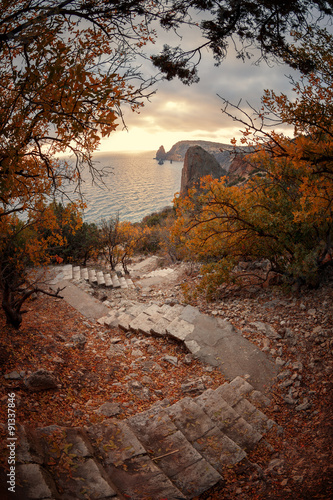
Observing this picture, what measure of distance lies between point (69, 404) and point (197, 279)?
235 inches

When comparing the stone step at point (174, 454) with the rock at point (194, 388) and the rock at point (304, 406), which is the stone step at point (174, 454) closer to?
the rock at point (194, 388)

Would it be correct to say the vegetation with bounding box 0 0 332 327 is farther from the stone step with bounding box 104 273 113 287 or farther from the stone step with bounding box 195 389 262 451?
the stone step with bounding box 104 273 113 287

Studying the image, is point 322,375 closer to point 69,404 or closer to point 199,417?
point 199,417

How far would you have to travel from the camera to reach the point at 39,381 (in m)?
3.64

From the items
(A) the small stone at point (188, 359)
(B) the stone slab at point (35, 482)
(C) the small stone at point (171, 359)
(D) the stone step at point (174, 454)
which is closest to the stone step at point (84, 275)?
(C) the small stone at point (171, 359)

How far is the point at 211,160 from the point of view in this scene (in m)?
43.6

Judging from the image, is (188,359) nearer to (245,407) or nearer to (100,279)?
(245,407)

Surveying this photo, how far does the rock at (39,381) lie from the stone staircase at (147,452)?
2.95ft

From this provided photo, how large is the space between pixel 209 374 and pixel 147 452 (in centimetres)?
202

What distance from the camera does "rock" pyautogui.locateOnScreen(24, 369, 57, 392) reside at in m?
3.61

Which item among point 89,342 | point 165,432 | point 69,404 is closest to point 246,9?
point 165,432

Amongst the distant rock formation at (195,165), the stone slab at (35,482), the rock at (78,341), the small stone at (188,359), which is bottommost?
the small stone at (188,359)

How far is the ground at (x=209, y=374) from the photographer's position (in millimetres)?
2885

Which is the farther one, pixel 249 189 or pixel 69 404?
pixel 249 189
